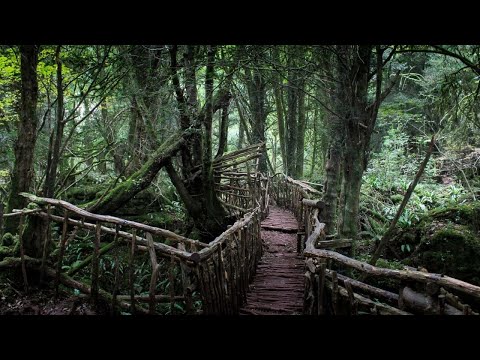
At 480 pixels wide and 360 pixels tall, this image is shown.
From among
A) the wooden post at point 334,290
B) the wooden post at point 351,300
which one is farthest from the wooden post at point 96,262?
the wooden post at point 351,300

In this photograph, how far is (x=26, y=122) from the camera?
5.05m

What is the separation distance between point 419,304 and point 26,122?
5291mm

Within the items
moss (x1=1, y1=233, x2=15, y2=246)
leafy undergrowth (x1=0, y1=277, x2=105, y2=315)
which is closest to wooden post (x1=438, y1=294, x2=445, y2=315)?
leafy undergrowth (x1=0, y1=277, x2=105, y2=315)

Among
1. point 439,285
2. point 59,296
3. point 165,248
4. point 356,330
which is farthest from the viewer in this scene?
point 59,296

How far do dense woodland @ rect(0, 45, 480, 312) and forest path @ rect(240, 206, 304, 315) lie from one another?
1.03m

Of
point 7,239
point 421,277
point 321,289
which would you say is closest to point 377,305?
point 421,277

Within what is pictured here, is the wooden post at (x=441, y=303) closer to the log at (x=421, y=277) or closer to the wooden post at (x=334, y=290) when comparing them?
the log at (x=421, y=277)

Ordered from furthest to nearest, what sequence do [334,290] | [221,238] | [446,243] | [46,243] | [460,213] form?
[460,213] < [446,243] < [46,243] < [221,238] < [334,290]

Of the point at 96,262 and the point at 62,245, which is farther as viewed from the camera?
the point at 62,245

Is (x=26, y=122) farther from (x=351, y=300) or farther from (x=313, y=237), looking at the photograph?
(x=351, y=300)

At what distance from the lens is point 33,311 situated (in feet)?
15.1

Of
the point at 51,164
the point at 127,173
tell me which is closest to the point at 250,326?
the point at 51,164
